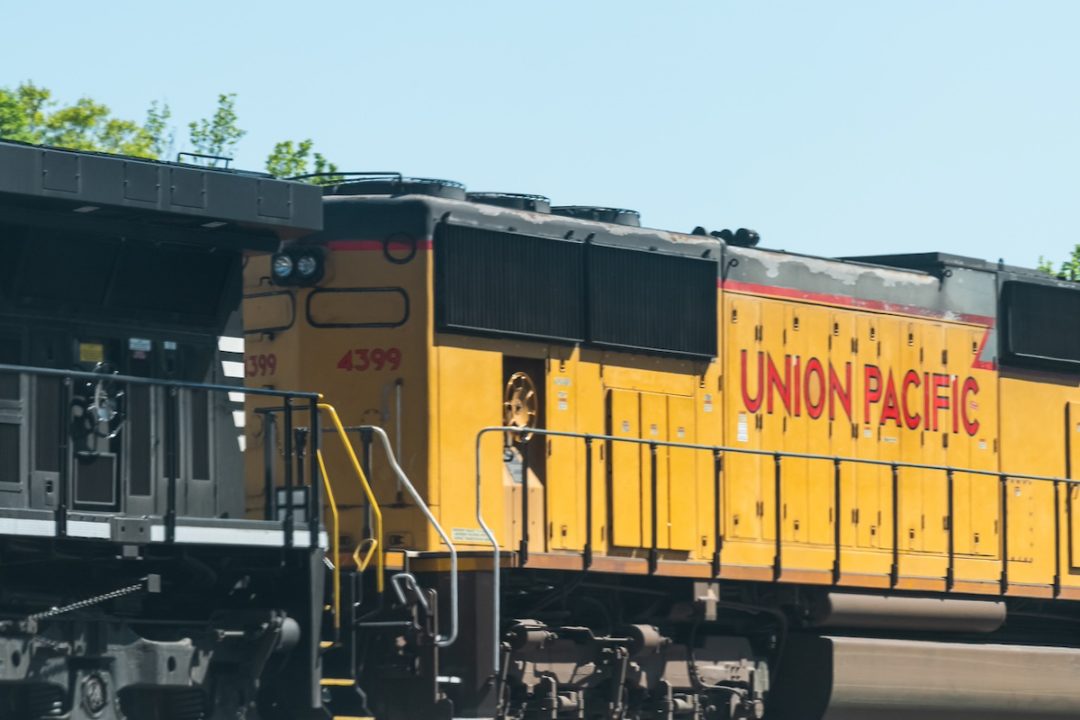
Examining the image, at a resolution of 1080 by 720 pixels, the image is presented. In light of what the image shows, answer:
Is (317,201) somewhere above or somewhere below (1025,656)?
above

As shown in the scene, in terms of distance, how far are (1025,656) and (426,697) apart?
20.9 ft

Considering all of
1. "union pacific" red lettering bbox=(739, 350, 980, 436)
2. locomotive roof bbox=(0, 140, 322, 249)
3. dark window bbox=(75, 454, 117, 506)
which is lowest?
dark window bbox=(75, 454, 117, 506)

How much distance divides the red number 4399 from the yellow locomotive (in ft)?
0.05

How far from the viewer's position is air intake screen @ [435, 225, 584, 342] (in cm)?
1298

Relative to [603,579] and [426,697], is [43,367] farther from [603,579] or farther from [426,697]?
[603,579]

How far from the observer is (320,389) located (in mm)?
13102

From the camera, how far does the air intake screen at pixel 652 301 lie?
13891mm

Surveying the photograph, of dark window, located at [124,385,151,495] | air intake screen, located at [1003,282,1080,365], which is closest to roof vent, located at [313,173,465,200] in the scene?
dark window, located at [124,385,151,495]

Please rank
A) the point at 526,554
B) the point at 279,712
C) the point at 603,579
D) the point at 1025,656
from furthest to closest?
the point at 1025,656, the point at 603,579, the point at 526,554, the point at 279,712

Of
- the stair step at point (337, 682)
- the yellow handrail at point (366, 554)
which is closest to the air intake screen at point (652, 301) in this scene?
the yellow handrail at point (366, 554)

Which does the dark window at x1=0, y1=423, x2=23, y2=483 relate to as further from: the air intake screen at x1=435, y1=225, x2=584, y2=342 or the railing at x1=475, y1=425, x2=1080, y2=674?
the air intake screen at x1=435, y1=225, x2=584, y2=342

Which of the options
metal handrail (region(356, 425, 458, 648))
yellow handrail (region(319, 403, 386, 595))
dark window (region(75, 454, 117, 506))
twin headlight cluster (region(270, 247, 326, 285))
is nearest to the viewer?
dark window (region(75, 454, 117, 506))

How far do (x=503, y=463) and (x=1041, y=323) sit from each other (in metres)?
6.41

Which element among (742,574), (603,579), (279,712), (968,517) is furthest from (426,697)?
(968,517)
